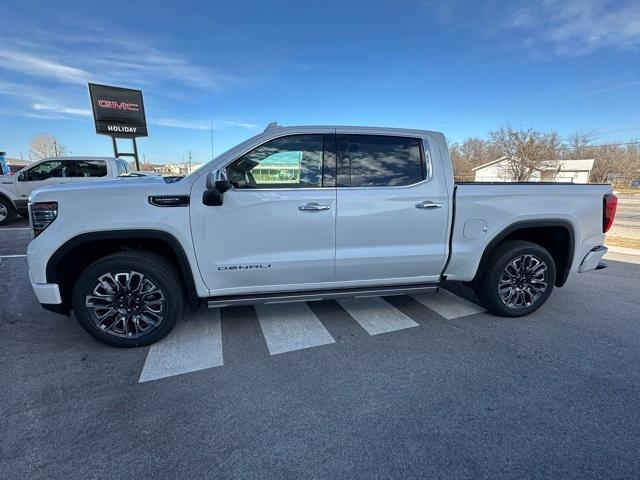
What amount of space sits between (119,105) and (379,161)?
1830cm

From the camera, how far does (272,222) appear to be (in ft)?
9.94

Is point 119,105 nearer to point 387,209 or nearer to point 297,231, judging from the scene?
point 297,231

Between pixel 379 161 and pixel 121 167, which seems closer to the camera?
pixel 379 161

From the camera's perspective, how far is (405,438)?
2.06 metres

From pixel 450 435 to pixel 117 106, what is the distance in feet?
65.9

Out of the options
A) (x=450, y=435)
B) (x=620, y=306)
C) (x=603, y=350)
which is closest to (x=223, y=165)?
(x=450, y=435)

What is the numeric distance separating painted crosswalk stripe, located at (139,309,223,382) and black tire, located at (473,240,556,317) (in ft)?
9.48

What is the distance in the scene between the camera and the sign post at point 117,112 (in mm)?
16297

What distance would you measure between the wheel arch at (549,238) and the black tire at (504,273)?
0.08 meters

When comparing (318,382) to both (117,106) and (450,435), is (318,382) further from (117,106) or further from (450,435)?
(117,106)

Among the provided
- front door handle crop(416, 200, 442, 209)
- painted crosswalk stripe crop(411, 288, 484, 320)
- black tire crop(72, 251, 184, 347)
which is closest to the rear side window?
black tire crop(72, 251, 184, 347)

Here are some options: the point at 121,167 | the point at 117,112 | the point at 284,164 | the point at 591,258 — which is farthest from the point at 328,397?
the point at 117,112

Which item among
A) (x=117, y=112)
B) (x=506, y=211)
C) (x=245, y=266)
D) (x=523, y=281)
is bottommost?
(x=523, y=281)

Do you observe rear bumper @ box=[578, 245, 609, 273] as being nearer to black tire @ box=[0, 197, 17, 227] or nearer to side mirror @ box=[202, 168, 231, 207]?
side mirror @ box=[202, 168, 231, 207]
